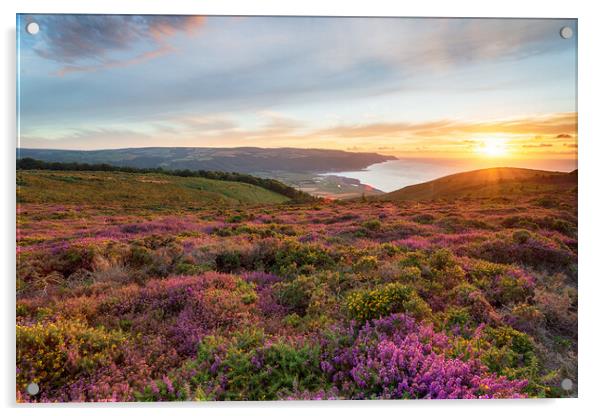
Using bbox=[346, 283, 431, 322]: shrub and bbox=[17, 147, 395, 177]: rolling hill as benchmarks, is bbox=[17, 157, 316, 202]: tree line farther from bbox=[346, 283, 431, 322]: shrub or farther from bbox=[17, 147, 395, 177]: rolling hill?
bbox=[346, 283, 431, 322]: shrub

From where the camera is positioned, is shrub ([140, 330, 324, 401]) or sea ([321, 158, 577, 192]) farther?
sea ([321, 158, 577, 192])

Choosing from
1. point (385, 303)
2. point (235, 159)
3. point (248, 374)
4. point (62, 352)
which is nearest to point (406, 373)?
point (385, 303)

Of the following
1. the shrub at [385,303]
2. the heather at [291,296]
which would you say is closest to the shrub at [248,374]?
the heather at [291,296]

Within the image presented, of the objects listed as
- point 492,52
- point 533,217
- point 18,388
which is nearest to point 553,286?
point 533,217

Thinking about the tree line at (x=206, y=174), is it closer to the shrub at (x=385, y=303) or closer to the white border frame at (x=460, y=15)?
the white border frame at (x=460, y=15)

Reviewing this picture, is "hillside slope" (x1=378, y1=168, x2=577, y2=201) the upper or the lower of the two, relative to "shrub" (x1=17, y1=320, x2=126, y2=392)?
upper

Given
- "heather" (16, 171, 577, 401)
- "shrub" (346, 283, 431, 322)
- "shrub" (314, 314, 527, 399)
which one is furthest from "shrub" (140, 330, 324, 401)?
"shrub" (346, 283, 431, 322)

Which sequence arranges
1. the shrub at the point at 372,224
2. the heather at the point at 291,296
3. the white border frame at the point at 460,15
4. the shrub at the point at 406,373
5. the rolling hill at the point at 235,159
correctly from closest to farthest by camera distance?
the shrub at the point at 406,373
the heather at the point at 291,296
the white border frame at the point at 460,15
the rolling hill at the point at 235,159
the shrub at the point at 372,224
